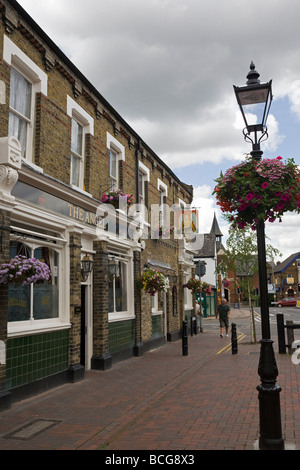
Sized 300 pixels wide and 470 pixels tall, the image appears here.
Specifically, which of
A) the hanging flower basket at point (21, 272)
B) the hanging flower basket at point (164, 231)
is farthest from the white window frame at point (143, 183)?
the hanging flower basket at point (21, 272)

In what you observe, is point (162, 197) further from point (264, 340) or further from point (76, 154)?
point (264, 340)

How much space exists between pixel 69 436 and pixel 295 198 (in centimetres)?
434

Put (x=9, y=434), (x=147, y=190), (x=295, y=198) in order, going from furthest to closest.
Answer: (x=147, y=190)
(x=9, y=434)
(x=295, y=198)

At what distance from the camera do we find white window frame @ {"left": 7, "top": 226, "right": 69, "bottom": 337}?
755 centimetres

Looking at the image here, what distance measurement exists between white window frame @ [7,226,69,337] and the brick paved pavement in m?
1.27

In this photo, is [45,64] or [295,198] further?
[45,64]

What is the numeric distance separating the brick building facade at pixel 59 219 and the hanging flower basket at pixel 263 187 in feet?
12.8

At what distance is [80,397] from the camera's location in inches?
306

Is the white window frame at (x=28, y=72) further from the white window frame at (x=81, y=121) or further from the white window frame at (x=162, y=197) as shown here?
the white window frame at (x=162, y=197)

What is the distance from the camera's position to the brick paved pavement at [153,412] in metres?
5.20

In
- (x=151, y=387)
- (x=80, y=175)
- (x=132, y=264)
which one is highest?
Answer: (x=80, y=175)

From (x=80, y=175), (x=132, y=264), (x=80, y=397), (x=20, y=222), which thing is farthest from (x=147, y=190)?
(x=80, y=397)

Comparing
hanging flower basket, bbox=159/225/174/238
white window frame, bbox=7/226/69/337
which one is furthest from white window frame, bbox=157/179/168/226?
white window frame, bbox=7/226/69/337
